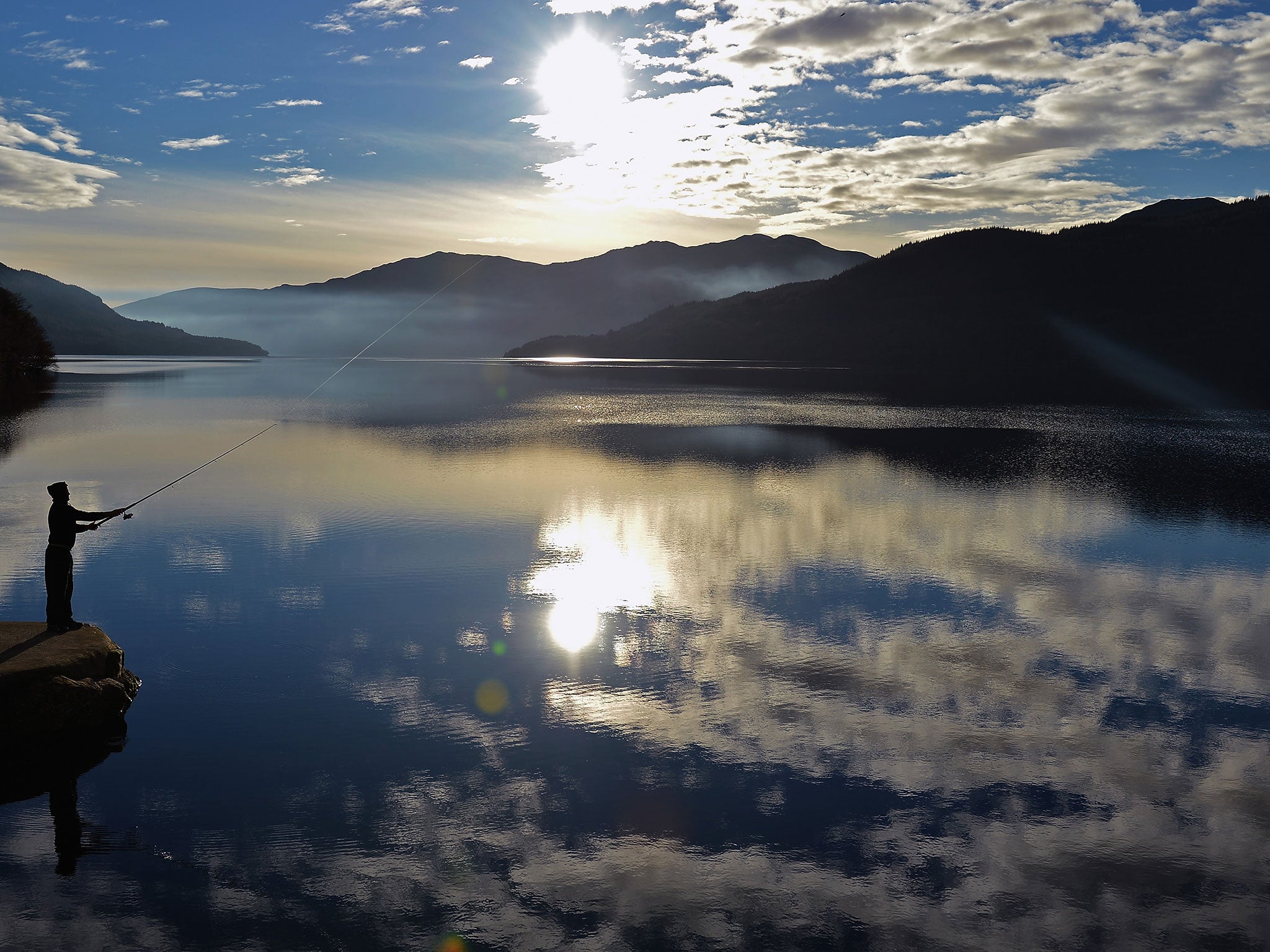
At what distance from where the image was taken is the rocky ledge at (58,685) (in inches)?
511

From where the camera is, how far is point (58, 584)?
49.2 feet

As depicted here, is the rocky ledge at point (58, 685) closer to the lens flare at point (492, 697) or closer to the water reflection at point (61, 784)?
the water reflection at point (61, 784)

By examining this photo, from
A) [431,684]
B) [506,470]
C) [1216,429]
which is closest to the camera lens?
[431,684]

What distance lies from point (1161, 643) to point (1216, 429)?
65.0 m

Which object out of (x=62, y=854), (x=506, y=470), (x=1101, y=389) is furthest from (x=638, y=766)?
(x=1101, y=389)

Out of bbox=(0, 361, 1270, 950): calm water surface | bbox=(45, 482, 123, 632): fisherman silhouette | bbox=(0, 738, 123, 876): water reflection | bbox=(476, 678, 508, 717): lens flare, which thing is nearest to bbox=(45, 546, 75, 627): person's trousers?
bbox=(45, 482, 123, 632): fisherman silhouette

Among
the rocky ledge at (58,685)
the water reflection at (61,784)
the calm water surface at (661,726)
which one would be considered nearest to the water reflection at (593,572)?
the calm water surface at (661,726)

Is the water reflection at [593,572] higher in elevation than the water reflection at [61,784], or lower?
higher

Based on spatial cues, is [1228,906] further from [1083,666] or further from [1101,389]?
[1101,389]

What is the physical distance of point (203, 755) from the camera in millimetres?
13047

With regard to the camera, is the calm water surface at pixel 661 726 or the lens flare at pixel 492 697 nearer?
the calm water surface at pixel 661 726

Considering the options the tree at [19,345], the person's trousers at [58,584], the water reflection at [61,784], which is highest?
the tree at [19,345]

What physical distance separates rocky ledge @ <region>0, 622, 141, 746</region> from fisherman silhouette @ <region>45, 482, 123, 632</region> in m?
0.27

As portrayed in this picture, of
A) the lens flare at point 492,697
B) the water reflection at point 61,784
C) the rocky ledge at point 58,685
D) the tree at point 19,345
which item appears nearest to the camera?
the water reflection at point 61,784
